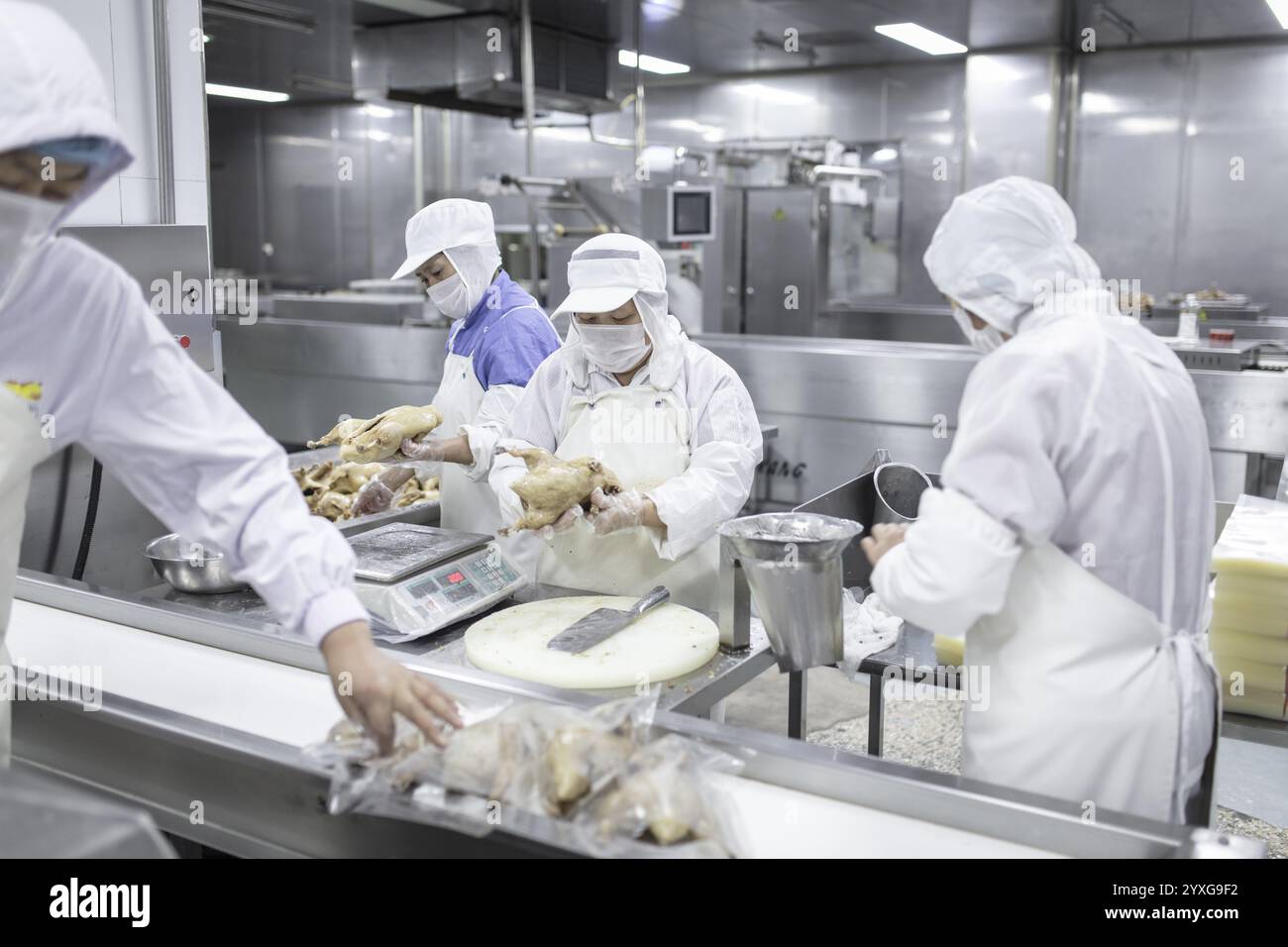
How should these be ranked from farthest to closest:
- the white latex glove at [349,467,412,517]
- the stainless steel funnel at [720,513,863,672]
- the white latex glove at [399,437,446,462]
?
the white latex glove at [349,467,412,517] < the white latex glove at [399,437,446,462] < the stainless steel funnel at [720,513,863,672]

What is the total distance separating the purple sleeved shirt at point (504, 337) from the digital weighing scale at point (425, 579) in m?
0.68

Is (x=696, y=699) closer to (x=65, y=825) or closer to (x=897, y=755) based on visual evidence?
(x=65, y=825)

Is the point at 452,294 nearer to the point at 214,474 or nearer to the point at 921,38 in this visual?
the point at 214,474

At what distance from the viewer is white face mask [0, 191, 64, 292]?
3.75ft

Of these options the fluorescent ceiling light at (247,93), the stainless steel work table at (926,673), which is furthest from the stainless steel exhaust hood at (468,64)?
the stainless steel work table at (926,673)

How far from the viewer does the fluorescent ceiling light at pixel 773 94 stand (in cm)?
955

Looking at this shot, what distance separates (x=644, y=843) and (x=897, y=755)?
2.60 m

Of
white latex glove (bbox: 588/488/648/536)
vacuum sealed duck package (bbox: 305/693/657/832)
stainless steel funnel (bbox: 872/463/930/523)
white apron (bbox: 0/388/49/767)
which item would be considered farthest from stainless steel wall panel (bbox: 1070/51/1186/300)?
white apron (bbox: 0/388/49/767)

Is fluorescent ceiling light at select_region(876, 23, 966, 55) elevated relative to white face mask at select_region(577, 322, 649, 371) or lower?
elevated

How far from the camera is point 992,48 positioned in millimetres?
8375

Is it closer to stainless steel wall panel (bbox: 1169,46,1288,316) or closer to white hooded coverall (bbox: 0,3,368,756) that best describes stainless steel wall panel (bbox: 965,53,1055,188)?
stainless steel wall panel (bbox: 1169,46,1288,316)

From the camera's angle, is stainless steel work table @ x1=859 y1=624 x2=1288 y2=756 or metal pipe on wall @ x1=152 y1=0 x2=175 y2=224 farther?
metal pipe on wall @ x1=152 y1=0 x2=175 y2=224

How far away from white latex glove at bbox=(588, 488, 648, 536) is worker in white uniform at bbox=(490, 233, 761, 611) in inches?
2.9

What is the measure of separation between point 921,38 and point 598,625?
23.6ft
